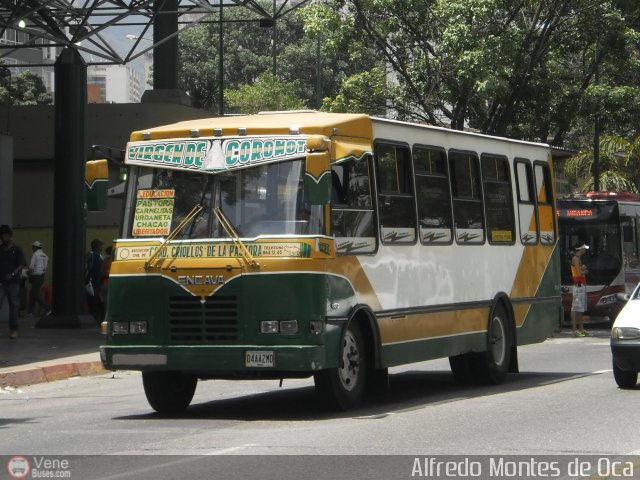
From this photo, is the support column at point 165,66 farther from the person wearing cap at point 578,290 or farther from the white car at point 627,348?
the white car at point 627,348

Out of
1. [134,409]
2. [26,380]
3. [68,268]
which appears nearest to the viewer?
[134,409]

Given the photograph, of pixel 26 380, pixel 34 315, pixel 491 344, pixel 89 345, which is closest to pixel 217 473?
pixel 491 344

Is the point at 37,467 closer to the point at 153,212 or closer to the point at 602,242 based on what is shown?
the point at 153,212

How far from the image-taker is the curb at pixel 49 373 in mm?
17438

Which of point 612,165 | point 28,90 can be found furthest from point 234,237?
point 28,90

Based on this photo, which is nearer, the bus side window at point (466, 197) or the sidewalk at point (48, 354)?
the bus side window at point (466, 197)

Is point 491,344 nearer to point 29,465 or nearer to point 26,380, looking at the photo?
point 26,380

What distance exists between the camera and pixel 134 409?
47.2 feet

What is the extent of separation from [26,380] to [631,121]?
18816 mm

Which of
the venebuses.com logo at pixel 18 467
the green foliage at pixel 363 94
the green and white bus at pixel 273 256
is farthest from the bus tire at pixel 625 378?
the green foliage at pixel 363 94

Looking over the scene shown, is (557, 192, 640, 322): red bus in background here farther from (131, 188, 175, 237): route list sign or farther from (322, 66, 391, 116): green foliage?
(131, 188, 175, 237): route list sign

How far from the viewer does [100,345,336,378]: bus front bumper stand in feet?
40.4

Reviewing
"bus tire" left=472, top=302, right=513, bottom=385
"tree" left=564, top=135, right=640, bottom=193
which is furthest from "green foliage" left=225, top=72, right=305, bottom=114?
"bus tire" left=472, top=302, right=513, bottom=385

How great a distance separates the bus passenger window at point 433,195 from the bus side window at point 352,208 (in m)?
1.23
